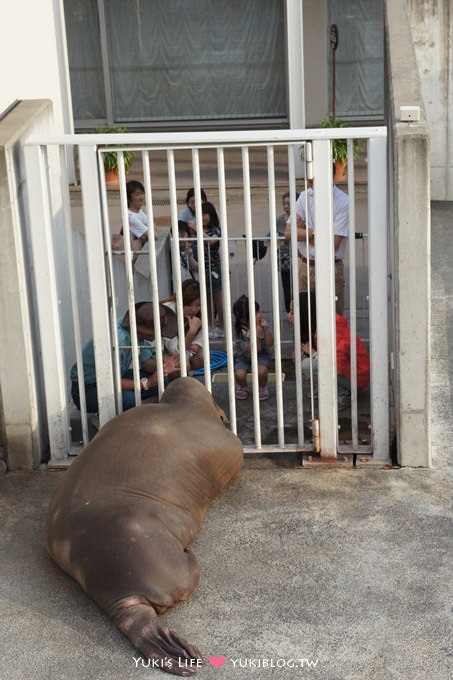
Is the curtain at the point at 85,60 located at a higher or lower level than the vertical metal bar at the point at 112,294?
higher

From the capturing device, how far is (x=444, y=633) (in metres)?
5.48

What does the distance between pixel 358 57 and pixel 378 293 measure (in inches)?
424

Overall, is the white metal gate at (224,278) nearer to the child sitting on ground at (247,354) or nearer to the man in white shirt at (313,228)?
the man in white shirt at (313,228)

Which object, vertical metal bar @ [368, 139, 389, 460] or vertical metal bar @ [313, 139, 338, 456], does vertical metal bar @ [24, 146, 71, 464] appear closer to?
vertical metal bar @ [313, 139, 338, 456]

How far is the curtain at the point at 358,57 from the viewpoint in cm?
1666

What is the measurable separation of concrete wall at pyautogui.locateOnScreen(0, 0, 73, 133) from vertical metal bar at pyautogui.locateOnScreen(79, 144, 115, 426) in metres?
1.26

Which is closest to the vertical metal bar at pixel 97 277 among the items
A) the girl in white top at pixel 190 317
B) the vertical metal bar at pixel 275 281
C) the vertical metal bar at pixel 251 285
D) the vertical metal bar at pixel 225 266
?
the girl in white top at pixel 190 317

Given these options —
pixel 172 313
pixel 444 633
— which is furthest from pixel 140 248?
pixel 444 633

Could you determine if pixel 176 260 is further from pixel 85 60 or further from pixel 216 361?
pixel 85 60

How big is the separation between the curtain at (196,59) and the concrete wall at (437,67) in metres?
3.62

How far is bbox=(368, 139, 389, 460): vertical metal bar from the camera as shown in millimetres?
6828

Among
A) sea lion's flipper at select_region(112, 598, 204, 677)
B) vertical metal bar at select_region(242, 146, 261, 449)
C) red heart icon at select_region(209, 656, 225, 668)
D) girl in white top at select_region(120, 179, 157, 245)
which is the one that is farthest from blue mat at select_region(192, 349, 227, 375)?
red heart icon at select_region(209, 656, 225, 668)

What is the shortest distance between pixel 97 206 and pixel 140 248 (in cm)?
260

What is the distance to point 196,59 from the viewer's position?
17.2 metres
